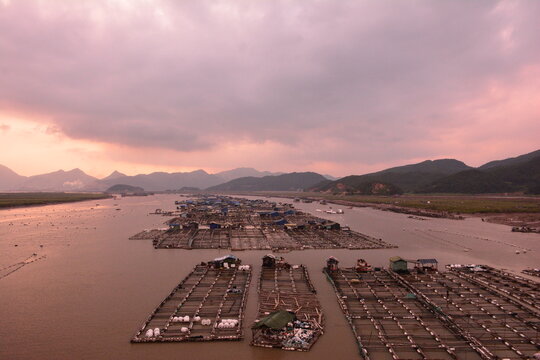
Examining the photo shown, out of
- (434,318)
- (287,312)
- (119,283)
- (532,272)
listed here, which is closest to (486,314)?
(434,318)

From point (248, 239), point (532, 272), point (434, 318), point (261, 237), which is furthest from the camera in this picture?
point (261, 237)

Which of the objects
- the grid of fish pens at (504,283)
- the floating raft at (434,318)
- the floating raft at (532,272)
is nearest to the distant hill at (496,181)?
the floating raft at (532,272)

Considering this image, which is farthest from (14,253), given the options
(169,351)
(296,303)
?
(296,303)

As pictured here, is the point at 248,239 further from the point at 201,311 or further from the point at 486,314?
the point at 486,314

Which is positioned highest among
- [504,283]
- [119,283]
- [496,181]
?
[496,181]

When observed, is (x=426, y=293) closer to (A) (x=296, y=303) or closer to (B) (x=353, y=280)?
(B) (x=353, y=280)

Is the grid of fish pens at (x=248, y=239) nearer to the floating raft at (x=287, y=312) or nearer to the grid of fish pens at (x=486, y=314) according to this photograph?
the floating raft at (x=287, y=312)

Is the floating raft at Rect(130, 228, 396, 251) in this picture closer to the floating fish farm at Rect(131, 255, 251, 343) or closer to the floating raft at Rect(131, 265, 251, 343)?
the floating fish farm at Rect(131, 255, 251, 343)
